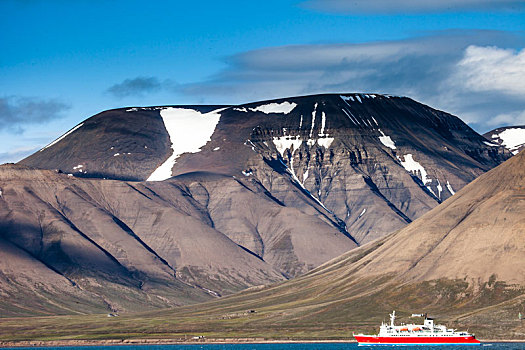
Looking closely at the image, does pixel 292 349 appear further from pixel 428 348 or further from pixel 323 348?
pixel 428 348

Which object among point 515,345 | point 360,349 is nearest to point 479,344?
point 515,345

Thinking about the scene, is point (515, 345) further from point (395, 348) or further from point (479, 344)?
point (395, 348)

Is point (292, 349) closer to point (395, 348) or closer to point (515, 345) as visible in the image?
point (395, 348)

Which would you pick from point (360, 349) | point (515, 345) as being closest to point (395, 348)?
point (360, 349)

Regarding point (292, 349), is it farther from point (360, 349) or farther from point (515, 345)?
point (515, 345)

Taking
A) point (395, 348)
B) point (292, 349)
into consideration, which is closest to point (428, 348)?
point (395, 348)

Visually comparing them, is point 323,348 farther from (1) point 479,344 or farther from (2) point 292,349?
(1) point 479,344
